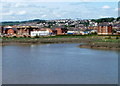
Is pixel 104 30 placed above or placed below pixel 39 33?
above

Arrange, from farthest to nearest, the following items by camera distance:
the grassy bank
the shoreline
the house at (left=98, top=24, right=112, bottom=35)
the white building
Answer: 1. the house at (left=98, top=24, right=112, bottom=35)
2. the white building
3. the grassy bank
4. the shoreline

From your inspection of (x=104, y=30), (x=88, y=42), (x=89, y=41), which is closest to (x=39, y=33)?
(x=104, y=30)

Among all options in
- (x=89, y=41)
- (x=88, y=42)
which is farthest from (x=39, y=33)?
(x=88, y=42)

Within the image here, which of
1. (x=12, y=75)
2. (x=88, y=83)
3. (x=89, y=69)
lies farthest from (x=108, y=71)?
(x=12, y=75)

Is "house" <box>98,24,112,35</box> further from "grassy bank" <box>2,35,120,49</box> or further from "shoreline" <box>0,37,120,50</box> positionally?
"shoreline" <box>0,37,120,50</box>

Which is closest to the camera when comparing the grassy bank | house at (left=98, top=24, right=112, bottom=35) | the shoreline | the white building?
the shoreline

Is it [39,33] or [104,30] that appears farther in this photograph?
[104,30]

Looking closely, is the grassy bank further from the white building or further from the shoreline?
the white building

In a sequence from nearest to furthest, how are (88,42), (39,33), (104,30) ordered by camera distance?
1. (88,42)
2. (39,33)
3. (104,30)

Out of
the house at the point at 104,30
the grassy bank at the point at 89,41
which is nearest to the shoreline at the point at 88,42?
the grassy bank at the point at 89,41

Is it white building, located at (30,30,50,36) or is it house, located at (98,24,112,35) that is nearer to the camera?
white building, located at (30,30,50,36)

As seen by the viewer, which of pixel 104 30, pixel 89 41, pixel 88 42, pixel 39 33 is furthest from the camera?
pixel 104 30

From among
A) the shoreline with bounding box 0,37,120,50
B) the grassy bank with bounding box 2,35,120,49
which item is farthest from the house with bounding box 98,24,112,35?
the shoreline with bounding box 0,37,120,50

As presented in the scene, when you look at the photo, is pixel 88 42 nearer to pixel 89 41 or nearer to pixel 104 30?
pixel 89 41
